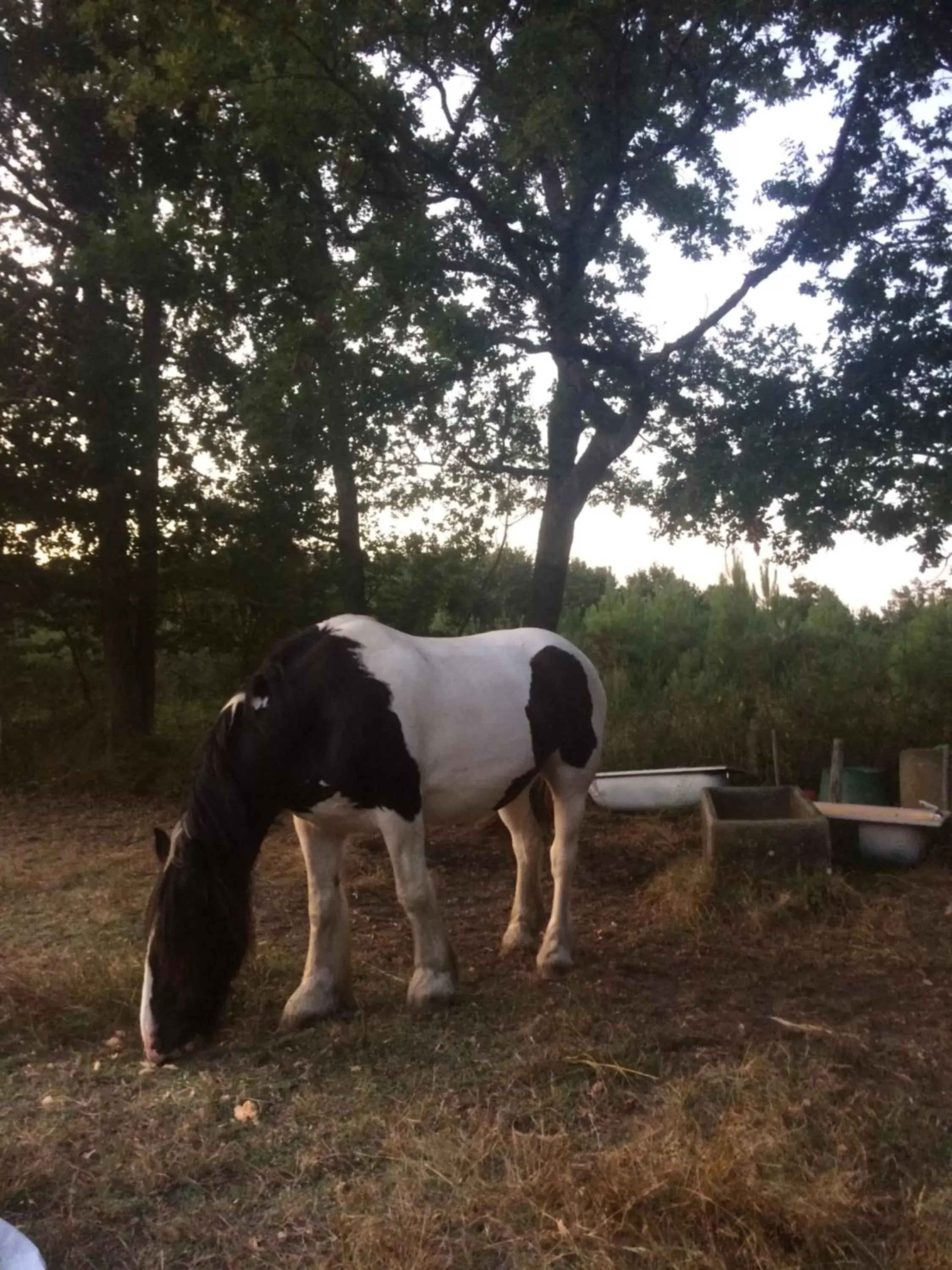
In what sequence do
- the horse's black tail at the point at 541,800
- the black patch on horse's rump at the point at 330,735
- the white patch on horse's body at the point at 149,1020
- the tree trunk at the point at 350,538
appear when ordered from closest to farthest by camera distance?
1. the white patch on horse's body at the point at 149,1020
2. the black patch on horse's rump at the point at 330,735
3. the horse's black tail at the point at 541,800
4. the tree trunk at the point at 350,538

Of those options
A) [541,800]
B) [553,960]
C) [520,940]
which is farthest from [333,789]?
[541,800]

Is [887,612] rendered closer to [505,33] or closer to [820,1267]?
[505,33]

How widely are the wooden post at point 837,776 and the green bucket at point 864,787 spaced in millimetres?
45

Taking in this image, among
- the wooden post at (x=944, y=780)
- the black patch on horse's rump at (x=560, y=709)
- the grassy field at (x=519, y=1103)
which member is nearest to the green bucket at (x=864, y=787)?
the wooden post at (x=944, y=780)

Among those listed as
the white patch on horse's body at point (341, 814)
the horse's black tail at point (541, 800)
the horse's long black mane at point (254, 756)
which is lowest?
the horse's black tail at point (541, 800)

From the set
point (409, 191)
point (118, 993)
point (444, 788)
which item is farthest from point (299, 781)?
point (409, 191)

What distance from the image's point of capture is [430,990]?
3873 mm

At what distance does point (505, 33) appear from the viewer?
5750 millimetres

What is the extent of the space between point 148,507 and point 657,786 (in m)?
5.23

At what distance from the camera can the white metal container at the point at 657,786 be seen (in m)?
7.41

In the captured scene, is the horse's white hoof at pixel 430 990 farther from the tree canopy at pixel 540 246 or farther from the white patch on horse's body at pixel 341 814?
the tree canopy at pixel 540 246

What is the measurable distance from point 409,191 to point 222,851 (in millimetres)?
4502

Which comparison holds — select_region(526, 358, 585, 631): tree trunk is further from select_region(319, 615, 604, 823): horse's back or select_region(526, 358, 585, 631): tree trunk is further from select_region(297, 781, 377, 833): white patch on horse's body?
select_region(297, 781, 377, 833): white patch on horse's body

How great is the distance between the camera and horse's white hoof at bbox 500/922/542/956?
4699mm
